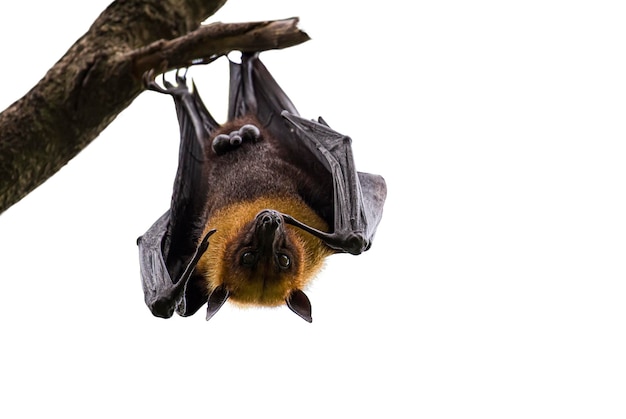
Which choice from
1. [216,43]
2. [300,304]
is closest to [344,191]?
[300,304]

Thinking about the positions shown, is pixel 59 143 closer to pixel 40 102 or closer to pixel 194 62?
pixel 40 102

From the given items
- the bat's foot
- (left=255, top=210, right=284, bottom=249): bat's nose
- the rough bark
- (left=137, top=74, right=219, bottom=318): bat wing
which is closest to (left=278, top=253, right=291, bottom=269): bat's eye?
(left=255, top=210, right=284, bottom=249): bat's nose

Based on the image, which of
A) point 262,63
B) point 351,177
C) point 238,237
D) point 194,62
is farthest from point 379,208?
point 194,62

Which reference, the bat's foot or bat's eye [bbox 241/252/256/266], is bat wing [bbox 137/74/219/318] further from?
bat's eye [bbox 241/252/256/266]

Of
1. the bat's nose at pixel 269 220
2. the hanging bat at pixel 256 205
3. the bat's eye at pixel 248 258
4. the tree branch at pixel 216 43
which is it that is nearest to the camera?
the tree branch at pixel 216 43

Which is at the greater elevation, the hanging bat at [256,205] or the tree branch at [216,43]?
the hanging bat at [256,205]

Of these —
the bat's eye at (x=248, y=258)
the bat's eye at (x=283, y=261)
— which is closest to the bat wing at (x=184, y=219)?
the bat's eye at (x=248, y=258)

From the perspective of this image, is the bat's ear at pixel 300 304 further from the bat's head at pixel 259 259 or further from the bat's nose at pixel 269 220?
the bat's nose at pixel 269 220

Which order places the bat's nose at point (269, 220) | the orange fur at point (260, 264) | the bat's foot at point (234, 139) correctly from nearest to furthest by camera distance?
the bat's nose at point (269, 220) < the orange fur at point (260, 264) < the bat's foot at point (234, 139)
